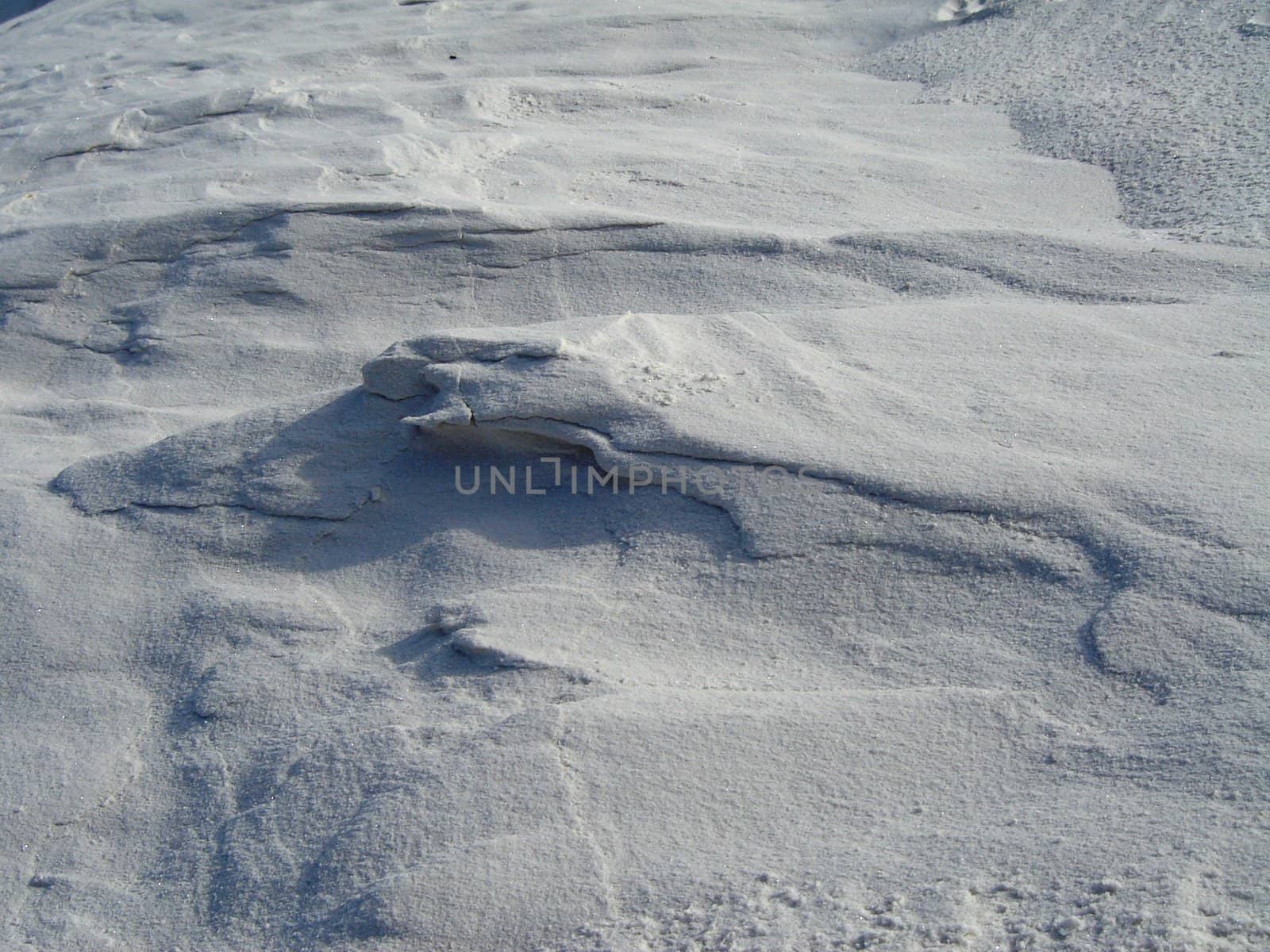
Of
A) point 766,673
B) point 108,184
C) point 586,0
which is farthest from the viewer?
point 586,0

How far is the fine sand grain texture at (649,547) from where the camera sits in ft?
4.47

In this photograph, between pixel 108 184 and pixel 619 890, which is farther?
pixel 108 184

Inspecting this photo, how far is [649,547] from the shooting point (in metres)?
1.83

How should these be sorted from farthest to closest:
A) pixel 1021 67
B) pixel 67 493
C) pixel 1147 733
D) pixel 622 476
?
pixel 1021 67, pixel 67 493, pixel 622 476, pixel 1147 733

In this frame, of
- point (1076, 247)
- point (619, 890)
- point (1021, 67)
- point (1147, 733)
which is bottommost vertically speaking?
point (619, 890)

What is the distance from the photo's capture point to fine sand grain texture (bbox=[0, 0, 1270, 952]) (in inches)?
53.6

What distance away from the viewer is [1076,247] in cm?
267

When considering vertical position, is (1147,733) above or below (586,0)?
below

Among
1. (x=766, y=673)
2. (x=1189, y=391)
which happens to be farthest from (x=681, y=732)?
(x=1189, y=391)

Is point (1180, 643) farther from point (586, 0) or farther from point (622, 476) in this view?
point (586, 0)

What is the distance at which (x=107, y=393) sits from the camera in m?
2.67

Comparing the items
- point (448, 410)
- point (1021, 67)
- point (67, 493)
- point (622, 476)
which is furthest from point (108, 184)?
point (1021, 67)

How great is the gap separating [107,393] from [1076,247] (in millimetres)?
2411

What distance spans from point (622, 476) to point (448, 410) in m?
0.36
